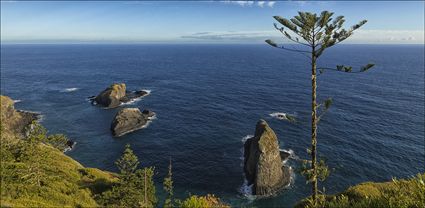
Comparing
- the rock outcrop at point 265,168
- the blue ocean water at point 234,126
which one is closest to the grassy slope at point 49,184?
the blue ocean water at point 234,126

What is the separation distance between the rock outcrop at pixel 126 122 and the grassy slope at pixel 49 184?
24426mm

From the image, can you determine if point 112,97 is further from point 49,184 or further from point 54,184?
point 49,184

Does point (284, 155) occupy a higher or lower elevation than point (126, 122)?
lower

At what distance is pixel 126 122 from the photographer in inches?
2931

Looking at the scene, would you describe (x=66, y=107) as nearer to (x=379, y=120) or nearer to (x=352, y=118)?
(x=352, y=118)

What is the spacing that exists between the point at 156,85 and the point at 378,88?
9553cm

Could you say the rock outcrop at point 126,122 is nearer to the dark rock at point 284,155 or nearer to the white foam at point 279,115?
the white foam at point 279,115

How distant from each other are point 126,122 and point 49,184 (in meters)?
41.2

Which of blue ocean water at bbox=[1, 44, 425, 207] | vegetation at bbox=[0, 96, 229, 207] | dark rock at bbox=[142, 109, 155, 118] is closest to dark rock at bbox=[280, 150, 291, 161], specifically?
blue ocean water at bbox=[1, 44, 425, 207]

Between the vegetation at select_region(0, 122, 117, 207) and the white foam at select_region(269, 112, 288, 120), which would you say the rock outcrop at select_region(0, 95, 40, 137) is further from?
the white foam at select_region(269, 112, 288, 120)

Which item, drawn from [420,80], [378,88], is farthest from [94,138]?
[420,80]

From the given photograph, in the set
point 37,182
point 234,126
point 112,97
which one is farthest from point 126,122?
point 37,182

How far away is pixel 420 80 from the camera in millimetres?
137625

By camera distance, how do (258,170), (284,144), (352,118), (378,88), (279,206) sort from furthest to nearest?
(378,88) → (352,118) → (284,144) → (258,170) → (279,206)
